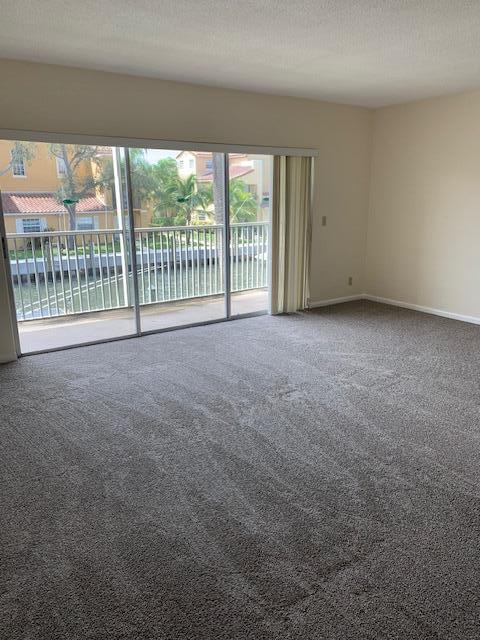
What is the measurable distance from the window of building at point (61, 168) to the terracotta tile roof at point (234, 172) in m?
1.57

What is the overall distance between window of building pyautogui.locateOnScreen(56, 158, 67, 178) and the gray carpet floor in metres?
1.91

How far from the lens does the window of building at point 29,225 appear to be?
182 inches

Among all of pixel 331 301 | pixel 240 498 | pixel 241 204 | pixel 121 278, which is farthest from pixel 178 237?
pixel 240 498

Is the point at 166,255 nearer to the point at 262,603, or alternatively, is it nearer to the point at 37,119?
the point at 37,119

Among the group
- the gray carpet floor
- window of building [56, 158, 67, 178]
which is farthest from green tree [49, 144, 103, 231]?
the gray carpet floor

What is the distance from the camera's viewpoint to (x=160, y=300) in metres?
5.73

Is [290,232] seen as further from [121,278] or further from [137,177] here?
[121,278]

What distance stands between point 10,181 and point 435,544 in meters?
4.37

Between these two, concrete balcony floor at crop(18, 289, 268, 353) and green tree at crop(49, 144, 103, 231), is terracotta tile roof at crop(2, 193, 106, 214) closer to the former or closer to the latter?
green tree at crop(49, 144, 103, 231)

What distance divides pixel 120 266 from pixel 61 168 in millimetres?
1210

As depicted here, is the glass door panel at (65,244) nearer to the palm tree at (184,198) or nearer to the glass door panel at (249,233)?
the palm tree at (184,198)

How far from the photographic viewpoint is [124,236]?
5.20 m

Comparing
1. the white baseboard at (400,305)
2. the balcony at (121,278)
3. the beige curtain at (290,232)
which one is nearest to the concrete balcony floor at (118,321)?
the balcony at (121,278)

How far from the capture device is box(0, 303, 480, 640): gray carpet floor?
64.7 inches
